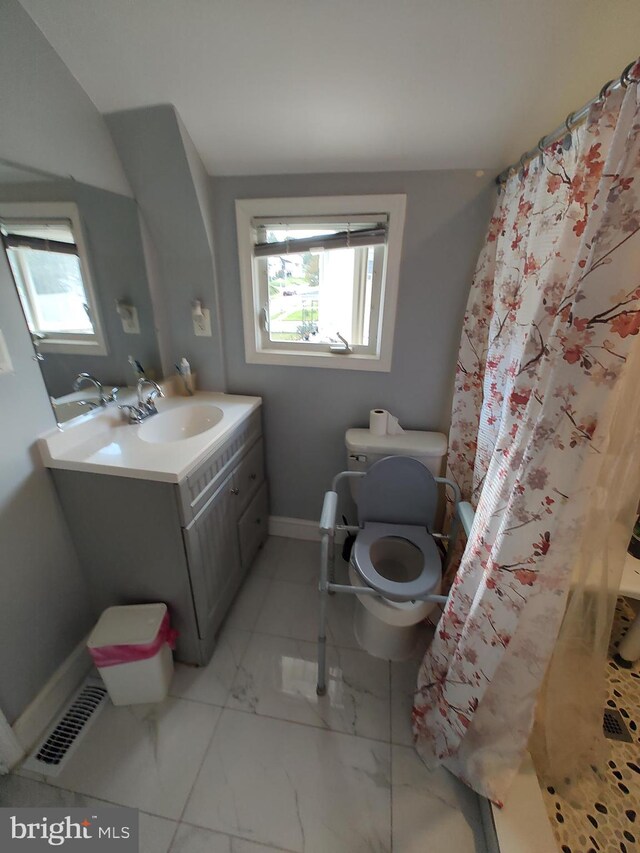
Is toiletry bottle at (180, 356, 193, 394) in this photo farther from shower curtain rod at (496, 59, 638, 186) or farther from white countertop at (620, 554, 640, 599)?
white countertop at (620, 554, 640, 599)

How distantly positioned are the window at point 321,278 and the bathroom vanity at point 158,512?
Answer: 0.54m

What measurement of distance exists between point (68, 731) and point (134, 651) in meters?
0.39

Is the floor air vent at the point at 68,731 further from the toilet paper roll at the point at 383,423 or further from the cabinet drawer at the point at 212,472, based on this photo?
the toilet paper roll at the point at 383,423

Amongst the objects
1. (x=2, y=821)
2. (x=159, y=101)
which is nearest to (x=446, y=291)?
(x=159, y=101)

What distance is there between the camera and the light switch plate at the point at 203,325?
170 cm

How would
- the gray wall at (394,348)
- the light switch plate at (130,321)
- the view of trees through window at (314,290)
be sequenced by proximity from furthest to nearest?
1. the view of trees through window at (314,290)
2. the light switch plate at (130,321)
3. the gray wall at (394,348)

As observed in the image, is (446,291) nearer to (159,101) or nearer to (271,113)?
(271,113)

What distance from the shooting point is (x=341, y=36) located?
0.97 m

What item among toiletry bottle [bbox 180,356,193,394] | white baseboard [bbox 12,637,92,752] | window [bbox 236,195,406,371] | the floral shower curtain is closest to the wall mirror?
toiletry bottle [bbox 180,356,193,394]

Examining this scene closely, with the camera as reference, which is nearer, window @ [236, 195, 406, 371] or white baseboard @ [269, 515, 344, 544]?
window @ [236, 195, 406, 371]

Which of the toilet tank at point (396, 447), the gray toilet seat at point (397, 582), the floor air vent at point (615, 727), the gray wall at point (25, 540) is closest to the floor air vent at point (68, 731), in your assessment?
the gray wall at point (25, 540)

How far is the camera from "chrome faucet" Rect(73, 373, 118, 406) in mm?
1326

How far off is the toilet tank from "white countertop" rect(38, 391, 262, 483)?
58 cm

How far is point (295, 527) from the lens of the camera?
213cm
